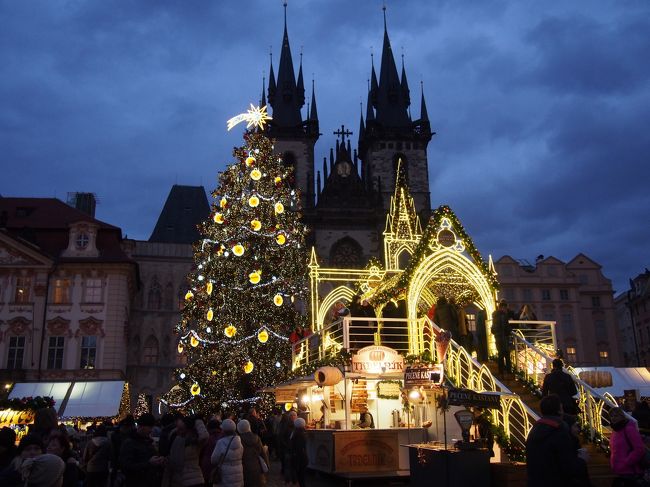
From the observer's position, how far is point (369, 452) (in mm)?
13633

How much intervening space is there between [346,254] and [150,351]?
16973 mm

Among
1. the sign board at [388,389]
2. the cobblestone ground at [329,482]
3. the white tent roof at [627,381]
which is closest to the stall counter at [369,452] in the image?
the cobblestone ground at [329,482]

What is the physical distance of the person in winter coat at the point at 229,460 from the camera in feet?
24.9

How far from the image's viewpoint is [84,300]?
33.9 m

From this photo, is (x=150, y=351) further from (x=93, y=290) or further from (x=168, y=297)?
(x=93, y=290)

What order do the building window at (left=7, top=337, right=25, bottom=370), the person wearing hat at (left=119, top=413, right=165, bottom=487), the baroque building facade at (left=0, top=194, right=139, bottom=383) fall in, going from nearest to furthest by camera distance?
the person wearing hat at (left=119, top=413, right=165, bottom=487) < the building window at (left=7, top=337, right=25, bottom=370) < the baroque building facade at (left=0, top=194, right=139, bottom=383)

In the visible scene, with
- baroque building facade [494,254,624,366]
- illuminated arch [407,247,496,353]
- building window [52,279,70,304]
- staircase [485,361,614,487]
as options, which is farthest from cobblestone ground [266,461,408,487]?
baroque building facade [494,254,624,366]

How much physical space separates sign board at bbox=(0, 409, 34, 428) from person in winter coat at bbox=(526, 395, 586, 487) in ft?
53.4

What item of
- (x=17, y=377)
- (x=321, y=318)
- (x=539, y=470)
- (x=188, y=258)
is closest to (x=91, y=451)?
(x=539, y=470)

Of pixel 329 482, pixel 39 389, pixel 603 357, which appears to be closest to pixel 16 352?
pixel 39 389

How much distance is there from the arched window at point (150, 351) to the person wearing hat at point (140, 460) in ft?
125

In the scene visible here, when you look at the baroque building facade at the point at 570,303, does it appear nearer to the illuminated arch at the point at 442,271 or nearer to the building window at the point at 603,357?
the building window at the point at 603,357

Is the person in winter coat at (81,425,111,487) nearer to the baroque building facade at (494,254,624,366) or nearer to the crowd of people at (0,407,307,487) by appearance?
the crowd of people at (0,407,307,487)

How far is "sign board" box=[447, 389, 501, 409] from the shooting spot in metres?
10.1
